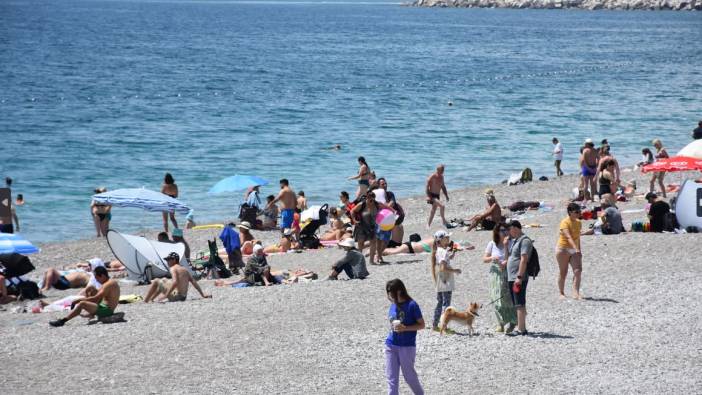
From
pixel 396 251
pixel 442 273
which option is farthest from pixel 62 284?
pixel 442 273

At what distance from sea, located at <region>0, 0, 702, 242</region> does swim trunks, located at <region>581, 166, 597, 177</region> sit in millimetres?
7724

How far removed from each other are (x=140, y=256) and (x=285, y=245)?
3.21 meters

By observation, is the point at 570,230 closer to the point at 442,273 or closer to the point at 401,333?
the point at 442,273

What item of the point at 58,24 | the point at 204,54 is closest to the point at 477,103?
the point at 204,54

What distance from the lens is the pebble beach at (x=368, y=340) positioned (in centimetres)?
1040

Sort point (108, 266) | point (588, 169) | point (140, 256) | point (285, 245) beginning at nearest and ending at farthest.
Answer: point (140, 256) < point (108, 266) < point (285, 245) < point (588, 169)

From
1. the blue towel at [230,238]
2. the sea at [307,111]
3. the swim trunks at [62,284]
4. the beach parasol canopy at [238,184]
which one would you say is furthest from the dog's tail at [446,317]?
the sea at [307,111]

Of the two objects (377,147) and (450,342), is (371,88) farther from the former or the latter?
(450,342)

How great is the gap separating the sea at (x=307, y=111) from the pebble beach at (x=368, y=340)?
37.9ft

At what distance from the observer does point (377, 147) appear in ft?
127

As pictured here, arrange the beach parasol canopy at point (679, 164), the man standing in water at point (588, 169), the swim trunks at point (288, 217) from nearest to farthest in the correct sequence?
1. the beach parasol canopy at point (679, 164)
2. the swim trunks at point (288, 217)
3. the man standing in water at point (588, 169)

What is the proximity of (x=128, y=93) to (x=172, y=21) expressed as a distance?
323 feet

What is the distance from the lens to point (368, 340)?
465 inches

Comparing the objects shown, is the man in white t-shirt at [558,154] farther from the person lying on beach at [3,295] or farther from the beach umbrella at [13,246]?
the person lying on beach at [3,295]
